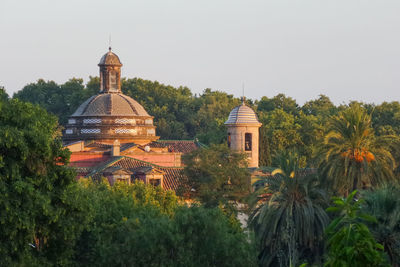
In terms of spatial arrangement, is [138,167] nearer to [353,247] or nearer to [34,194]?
[34,194]

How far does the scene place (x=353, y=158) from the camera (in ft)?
136

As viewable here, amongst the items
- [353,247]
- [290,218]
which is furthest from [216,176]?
[353,247]

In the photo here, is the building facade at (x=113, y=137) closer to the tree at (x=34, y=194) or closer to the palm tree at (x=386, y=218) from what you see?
the palm tree at (x=386, y=218)

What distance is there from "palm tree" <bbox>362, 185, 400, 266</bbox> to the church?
25.2 meters

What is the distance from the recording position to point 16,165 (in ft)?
91.5

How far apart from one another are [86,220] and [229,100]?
99906mm

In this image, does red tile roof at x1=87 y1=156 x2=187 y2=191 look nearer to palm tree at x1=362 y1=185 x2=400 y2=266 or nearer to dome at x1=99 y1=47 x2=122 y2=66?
dome at x1=99 y1=47 x2=122 y2=66

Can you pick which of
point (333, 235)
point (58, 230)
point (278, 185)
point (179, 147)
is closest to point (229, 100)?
point (179, 147)

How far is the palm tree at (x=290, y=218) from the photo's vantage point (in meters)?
35.6

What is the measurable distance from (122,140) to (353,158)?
29053mm

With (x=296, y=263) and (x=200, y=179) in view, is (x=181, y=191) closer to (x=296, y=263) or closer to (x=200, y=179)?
(x=200, y=179)

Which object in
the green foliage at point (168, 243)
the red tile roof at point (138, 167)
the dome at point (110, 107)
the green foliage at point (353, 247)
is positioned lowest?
the green foliage at point (168, 243)

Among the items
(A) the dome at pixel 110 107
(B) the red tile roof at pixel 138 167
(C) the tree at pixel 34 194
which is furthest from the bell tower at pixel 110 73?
(C) the tree at pixel 34 194

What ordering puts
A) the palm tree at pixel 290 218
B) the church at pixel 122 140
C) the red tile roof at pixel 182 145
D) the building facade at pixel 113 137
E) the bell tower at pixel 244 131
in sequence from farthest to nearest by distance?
the red tile roof at pixel 182 145 < the bell tower at pixel 244 131 < the building facade at pixel 113 137 < the church at pixel 122 140 < the palm tree at pixel 290 218
